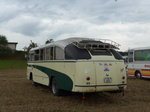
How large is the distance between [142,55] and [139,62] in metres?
0.72

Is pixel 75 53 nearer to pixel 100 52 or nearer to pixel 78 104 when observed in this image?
pixel 100 52

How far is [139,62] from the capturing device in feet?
62.6

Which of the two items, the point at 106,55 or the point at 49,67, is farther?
the point at 49,67

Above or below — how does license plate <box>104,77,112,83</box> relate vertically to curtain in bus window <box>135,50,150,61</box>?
below

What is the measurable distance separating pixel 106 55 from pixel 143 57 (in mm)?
10725

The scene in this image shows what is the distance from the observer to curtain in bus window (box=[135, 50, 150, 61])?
59.3ft

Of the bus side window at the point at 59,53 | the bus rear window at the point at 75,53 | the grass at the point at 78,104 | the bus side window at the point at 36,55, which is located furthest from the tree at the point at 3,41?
the bus rear window at the point at 75,53

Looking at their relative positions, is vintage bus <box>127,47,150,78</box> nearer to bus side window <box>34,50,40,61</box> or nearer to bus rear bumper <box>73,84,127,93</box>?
bus side window <box>34,50,40,61</box>

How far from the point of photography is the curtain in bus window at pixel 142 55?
18084 millimetres

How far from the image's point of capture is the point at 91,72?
8.17 metres

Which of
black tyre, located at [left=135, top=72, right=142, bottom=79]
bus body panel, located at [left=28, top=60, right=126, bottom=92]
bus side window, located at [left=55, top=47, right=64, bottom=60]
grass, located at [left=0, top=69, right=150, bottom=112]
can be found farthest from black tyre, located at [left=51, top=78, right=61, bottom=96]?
black tyre, located at [left=135, top=72, right=142, bottom=79]

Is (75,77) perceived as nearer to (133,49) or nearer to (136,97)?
(136,97)

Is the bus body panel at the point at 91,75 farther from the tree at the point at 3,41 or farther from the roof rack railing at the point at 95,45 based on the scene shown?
the tree at the point at 3,41

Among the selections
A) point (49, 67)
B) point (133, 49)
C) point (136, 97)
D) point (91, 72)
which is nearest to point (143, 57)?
point (133, 49)
